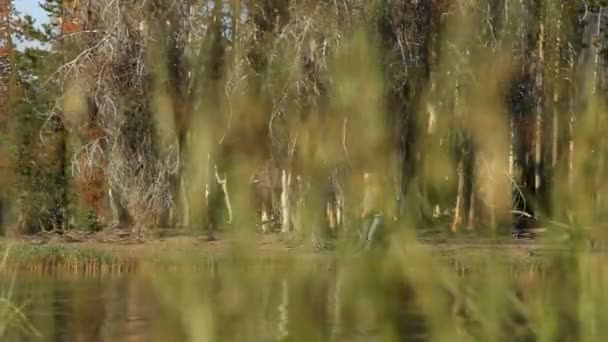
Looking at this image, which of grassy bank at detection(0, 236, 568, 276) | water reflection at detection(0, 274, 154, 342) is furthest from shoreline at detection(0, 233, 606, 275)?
water reflection at detection(0, 274, 154, 342)

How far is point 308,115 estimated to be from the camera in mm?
5812

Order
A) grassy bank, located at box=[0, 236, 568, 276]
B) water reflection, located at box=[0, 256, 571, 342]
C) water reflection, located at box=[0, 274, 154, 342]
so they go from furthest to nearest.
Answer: water reflection, located at box=[0, 274, 154, 342], grassy bank, located at box=[0, 236, 568, 276], water reflection, located at box=[0, 256, 571, 342]

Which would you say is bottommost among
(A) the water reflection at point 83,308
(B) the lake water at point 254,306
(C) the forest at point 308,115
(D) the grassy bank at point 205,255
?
(A) the water reflection at point 83,308

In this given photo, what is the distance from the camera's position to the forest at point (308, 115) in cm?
322

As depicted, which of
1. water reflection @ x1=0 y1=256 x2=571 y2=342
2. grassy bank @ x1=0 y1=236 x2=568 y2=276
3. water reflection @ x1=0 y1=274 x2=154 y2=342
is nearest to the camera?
water reflection @ x1=0 y1=256 x2=571 y2=342

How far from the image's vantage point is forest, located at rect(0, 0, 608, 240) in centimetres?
322

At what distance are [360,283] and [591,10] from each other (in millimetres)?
30006

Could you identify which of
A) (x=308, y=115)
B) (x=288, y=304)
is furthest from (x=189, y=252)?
(x=308, y=115)

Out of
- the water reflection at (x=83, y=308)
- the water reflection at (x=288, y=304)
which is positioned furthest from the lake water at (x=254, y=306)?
the water reflection at (x=83, y=308)

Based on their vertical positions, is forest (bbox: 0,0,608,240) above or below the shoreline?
above

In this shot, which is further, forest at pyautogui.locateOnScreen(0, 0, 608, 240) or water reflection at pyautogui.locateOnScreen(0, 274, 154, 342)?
water reflection at pyautogui.locateOnScreen(0, 274, 154, 342)

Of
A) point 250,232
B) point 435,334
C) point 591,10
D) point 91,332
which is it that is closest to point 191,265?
point 250,232

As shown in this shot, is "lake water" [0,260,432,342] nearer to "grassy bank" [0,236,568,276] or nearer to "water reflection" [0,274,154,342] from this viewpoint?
"grassy bank" [0,236,568,276]

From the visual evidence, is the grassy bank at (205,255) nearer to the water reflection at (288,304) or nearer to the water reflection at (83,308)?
the water reflection at (288,304)
